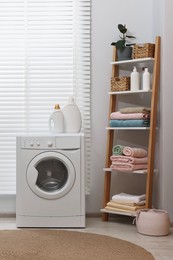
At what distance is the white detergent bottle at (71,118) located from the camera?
4.26 metres

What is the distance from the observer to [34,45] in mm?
4566

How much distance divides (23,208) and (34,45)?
5.08 ft

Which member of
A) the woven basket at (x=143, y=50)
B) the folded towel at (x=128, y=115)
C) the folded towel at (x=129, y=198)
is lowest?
the folded towel at (x=129, y=198)

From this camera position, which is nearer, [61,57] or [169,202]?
[169,202]

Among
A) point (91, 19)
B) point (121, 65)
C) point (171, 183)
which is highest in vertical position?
point (91, 19)

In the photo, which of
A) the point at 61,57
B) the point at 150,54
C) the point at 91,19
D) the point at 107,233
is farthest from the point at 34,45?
the point at 107,233

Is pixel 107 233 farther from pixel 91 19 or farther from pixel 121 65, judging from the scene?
pixel 91 19

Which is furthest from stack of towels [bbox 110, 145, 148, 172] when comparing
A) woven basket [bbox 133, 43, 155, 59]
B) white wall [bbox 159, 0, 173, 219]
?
woven basket [bbox 133, 43, 155, 59]

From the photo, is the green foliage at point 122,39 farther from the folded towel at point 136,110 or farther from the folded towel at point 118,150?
the folded towel at point 118,150

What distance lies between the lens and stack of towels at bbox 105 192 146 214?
407 cm

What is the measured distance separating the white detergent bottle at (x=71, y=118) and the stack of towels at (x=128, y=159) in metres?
0.38

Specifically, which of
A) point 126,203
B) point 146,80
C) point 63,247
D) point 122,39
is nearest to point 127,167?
point 126,203

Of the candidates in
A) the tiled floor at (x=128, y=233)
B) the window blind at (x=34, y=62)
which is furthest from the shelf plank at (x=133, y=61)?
the tiled floor at (x=128, y=233)

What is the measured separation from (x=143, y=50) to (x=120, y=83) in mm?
356
